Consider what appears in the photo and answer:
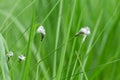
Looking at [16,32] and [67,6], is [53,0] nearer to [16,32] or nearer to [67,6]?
[67,6]

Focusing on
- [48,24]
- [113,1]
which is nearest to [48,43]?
[48,24]

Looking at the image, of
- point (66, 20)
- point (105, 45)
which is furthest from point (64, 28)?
point (105, 45)

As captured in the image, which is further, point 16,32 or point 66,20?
point 16,32

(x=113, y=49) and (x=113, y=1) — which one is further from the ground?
(x=113, y=1)

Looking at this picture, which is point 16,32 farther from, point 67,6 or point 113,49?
point 113,49

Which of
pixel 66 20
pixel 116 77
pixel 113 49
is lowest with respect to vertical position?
pixel 116 77

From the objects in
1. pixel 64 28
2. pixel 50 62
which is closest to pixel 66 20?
pixel 64 28

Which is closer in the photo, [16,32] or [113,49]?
[113,49]

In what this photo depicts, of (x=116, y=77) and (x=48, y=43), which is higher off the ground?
(x=48, y=43)
